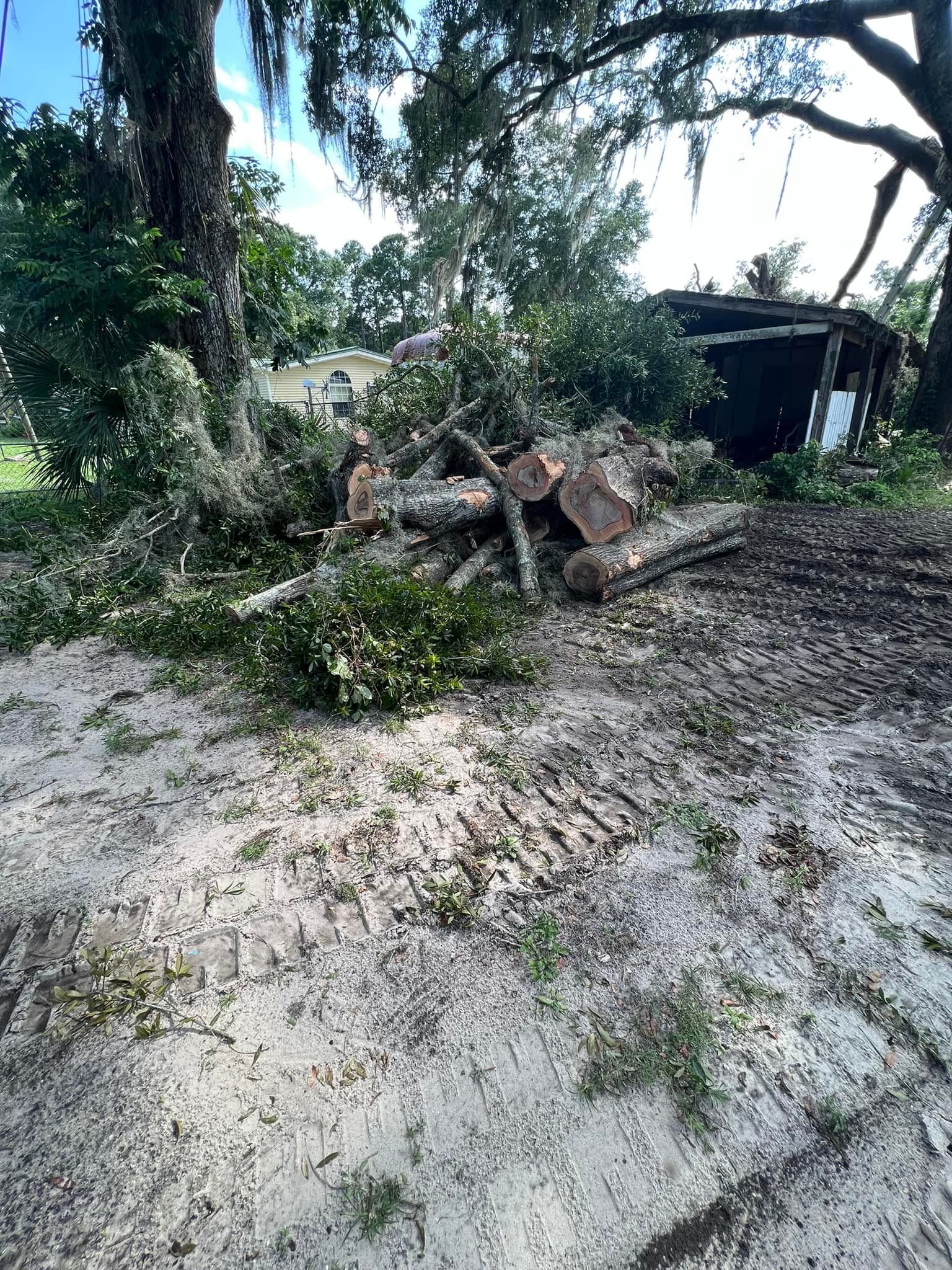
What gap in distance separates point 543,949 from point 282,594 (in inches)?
134

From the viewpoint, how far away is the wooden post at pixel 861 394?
12970 millimetres

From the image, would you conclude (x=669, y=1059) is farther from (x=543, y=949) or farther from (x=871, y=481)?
(x=871, y=481)

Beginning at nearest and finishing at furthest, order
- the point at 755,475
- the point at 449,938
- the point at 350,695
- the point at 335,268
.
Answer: the point at 449,938 < the point at 350,695 < the point at 755,475 < the point at 335,268

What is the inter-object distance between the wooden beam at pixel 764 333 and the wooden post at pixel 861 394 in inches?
107

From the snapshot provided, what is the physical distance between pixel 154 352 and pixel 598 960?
22.3ft

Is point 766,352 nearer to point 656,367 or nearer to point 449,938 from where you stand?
point 656,367

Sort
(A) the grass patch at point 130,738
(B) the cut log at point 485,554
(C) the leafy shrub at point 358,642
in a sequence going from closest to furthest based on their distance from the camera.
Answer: (A) the grass patch at point 130,738 < (C) the leafy shrub at point 358,642 < (B) the cut log at point 485,554

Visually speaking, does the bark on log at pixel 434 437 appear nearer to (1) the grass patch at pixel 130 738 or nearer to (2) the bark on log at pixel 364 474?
(2) the bark on log at pixel 364 474

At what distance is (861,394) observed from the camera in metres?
13.4

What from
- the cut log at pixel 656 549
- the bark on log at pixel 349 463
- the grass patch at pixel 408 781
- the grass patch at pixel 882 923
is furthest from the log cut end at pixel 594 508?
the grass patch at pixel 882 923

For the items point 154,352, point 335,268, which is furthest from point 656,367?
point 335,268

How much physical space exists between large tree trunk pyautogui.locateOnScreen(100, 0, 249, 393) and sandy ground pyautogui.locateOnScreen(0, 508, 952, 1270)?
5419 mm

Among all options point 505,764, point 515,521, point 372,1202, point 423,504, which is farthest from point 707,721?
point 423,504

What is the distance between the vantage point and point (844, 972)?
179 centimetres
